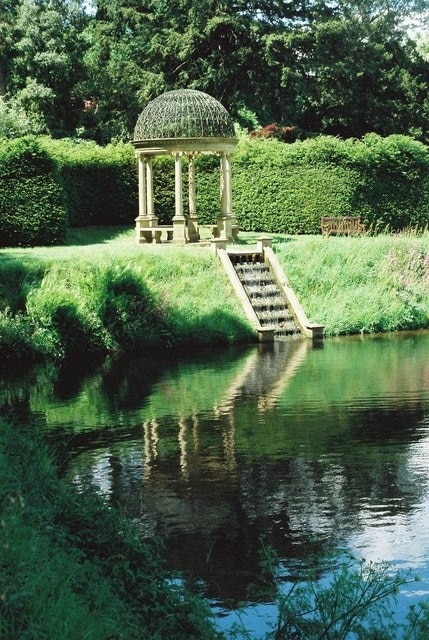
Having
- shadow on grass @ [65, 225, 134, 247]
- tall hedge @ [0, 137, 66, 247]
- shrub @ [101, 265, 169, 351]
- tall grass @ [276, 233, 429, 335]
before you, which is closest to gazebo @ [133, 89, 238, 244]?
shadow on grass @ [65, 225, 134, 247]

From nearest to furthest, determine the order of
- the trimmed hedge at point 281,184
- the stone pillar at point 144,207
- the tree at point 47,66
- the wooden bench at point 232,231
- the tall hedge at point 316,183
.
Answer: the stone pillar at point 144,207 → the wooden bench at point 232,231 → the trimmed hedge at point 281,184 → the tall hedge at point 316,183 → the tree at point 47,66

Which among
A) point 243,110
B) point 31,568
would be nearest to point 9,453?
point 31,568

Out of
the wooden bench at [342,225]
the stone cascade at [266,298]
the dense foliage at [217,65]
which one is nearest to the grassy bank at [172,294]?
the stone cascade at [266,298]

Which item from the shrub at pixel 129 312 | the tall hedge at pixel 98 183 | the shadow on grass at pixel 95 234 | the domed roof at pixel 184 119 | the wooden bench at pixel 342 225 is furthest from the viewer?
the tall hedge at pixel 98 183

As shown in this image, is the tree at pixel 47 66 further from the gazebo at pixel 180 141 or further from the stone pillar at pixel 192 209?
the gazebo at pixel 180 141

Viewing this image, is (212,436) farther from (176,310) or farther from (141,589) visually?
(176,310)

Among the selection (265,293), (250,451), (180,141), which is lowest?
(250,451)

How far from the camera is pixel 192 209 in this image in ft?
103

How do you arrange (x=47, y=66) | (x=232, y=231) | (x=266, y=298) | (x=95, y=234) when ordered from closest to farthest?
(x=266, y=298), (x=232, y=231), (x=95, y=234), (x=47, y=66)

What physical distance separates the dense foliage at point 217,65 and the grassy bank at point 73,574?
3482 centimetres

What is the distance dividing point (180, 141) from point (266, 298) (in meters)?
6.48

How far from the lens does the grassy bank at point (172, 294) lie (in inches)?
832

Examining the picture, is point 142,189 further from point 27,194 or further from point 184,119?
point 27,194

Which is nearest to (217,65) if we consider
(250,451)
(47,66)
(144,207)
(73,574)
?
(47,66)
